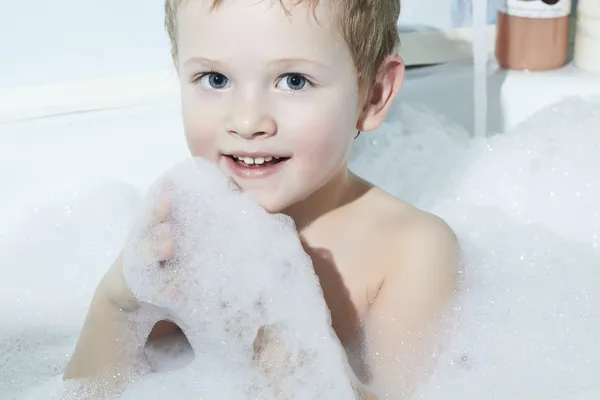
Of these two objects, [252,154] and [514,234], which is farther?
[514,234]

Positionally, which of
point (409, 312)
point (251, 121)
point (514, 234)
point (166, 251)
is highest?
point (251, 121)

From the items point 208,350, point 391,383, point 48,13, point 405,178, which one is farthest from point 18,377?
point 405,178

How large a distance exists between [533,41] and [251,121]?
83cm

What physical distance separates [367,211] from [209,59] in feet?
1.04

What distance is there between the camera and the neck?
1.11 m

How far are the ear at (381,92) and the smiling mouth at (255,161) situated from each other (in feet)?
0.50

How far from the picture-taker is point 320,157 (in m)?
0.99

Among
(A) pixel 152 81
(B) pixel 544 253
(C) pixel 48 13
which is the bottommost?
(B) pixel 544 253

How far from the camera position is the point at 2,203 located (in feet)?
4.37

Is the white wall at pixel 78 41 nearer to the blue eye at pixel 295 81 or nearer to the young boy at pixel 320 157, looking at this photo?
the young boy at pixel 320 157

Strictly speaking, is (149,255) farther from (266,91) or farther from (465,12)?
(465,12)

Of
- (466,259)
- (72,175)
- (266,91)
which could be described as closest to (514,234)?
(466,259)

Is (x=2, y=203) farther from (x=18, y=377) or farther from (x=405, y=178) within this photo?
(x=405, y=178)

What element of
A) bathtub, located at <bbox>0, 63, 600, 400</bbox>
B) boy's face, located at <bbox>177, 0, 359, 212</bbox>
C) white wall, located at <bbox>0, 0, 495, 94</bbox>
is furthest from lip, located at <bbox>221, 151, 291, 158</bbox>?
white wall, located at <bbox>0, 0, 495, 94</bbox>
